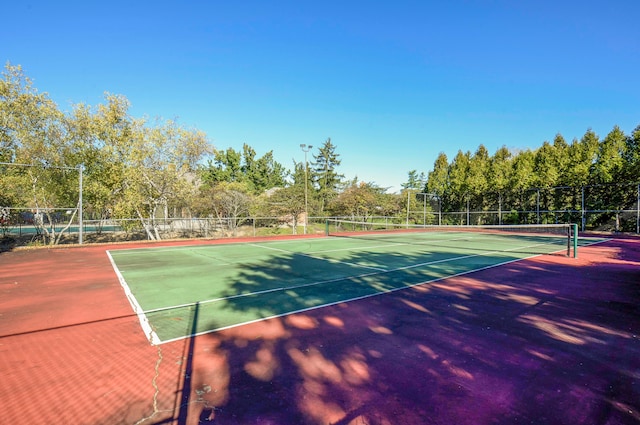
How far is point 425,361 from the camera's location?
4035mm

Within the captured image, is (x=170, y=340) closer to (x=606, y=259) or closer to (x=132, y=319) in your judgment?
(x=132, y=319)

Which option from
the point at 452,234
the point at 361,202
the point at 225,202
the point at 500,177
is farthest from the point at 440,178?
the point at 225,202

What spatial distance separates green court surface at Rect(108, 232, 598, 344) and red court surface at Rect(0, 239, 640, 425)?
1.65 feet

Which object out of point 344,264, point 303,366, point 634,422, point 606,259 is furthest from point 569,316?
point 606,259

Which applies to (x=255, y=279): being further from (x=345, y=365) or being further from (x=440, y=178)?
(x=440, y=178)

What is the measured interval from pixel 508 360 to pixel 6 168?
2317cm

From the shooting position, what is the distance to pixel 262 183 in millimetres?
54594

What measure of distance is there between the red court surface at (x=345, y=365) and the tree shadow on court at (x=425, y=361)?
0.02m

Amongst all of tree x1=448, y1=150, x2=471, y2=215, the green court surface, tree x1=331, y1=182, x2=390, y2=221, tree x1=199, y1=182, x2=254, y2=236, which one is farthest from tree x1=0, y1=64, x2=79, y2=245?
tree x1=448, y1=150, x2=471, y2=215

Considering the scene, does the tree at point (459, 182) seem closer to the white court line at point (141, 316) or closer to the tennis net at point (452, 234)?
the tennis net at point (452, 234)

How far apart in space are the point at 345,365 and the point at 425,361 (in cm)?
106

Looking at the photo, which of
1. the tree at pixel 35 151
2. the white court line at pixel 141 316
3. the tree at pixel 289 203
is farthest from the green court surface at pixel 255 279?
the tree at pixel 289 203

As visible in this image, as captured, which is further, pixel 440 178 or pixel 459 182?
pixel 440 178

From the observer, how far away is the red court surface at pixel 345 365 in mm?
3037
